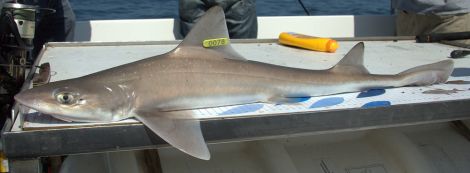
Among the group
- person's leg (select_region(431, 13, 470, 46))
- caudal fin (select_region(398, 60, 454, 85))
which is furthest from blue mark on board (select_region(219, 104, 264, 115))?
person's leg (select_region(431, 13, 470, 46))

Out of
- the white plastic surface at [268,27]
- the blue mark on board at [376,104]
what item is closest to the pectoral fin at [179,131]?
the blue mark on board at [376,104]

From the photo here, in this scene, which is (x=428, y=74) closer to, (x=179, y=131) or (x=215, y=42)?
(x=215, y=42)

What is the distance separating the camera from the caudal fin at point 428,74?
2.16 m

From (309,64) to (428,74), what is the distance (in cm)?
58

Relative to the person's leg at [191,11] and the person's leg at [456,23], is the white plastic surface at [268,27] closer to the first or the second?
the person's leg at [191,11]

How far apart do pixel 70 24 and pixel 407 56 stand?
7.43 ft

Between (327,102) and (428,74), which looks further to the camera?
(428,74)

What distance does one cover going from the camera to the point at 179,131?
5.19 ft

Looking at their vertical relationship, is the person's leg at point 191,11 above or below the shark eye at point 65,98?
above

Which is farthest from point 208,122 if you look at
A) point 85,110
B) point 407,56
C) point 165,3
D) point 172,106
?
point 165,3

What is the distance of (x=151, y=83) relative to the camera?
1.72 metres

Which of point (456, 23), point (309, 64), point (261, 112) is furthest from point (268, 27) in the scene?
point (261, 112)

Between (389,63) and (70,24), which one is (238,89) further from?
(70,24)

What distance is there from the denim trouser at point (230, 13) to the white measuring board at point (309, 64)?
2.15 feet
